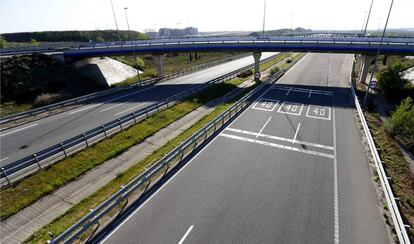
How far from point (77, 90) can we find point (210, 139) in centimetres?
3134

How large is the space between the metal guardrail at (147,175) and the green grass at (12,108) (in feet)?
89.4

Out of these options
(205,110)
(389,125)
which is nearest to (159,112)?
(205,110)

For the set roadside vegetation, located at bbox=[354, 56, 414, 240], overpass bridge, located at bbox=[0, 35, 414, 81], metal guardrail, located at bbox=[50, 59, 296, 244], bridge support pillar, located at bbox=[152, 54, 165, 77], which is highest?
overpass bridge, located at bbox=[0, 35, 414, 81]

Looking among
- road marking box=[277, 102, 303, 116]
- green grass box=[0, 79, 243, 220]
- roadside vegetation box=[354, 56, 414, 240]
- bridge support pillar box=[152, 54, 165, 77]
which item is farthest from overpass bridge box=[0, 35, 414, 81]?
green grass box=[0, 79, 243, 220]

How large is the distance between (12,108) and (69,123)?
14462 mm

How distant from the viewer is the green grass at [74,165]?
42.5 feet

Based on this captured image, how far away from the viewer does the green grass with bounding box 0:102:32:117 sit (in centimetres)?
3030

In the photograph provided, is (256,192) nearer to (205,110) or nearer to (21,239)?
(21,239)

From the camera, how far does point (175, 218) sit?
36.7 ft

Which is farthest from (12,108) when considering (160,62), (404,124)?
(404,124)

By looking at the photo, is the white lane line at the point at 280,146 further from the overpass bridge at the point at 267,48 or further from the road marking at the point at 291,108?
the overpass bridge at the point at 267,48

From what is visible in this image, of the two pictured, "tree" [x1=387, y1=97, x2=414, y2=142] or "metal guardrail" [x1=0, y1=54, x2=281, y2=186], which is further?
"tree" [x1=387, y1=97, x2=414, y2=142]

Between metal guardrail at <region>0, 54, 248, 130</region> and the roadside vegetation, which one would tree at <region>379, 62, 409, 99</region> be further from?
metal guardrail at <region>0, 54, 248, 130</region>

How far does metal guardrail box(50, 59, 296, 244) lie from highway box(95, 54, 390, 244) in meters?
0.92
